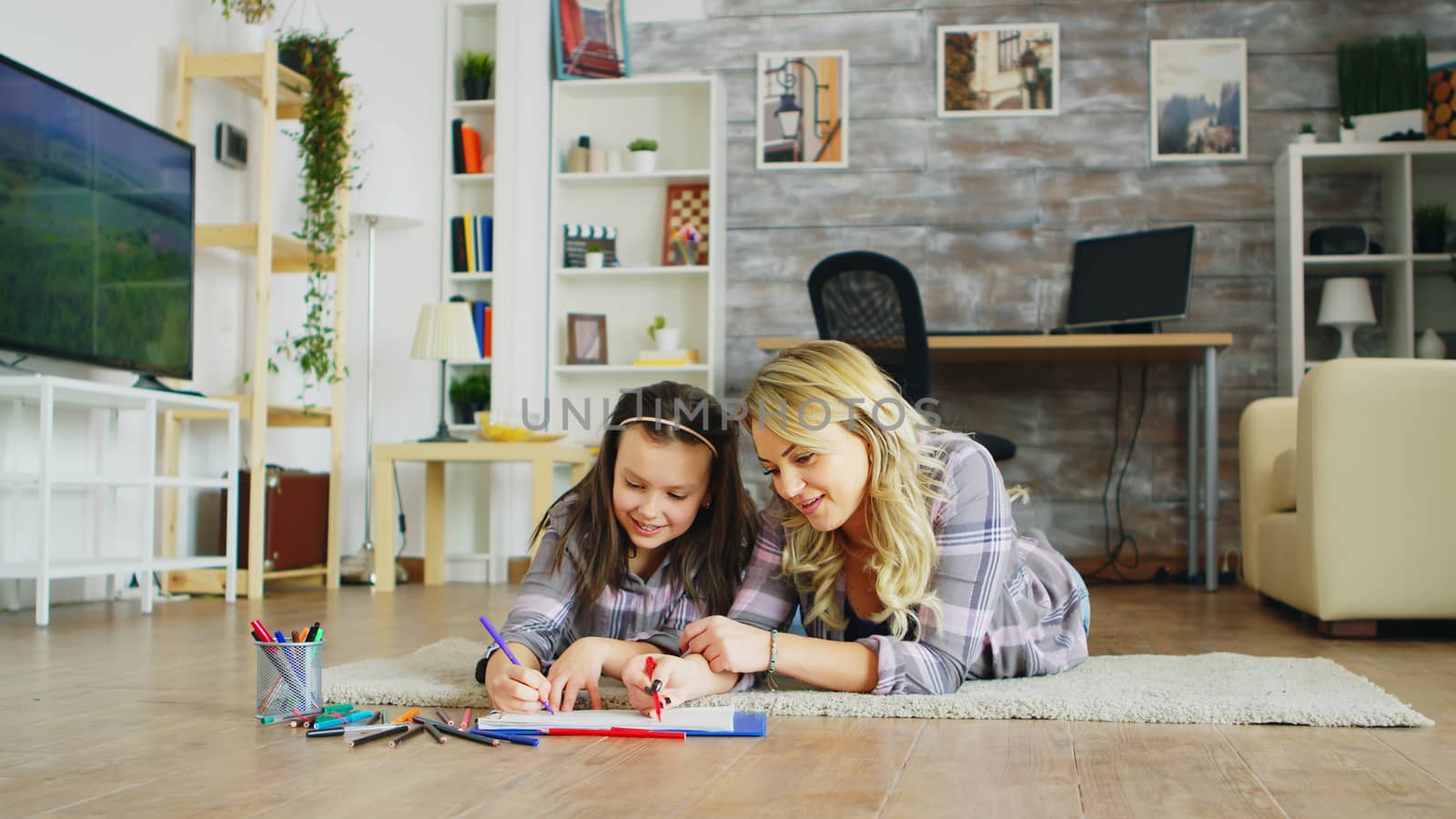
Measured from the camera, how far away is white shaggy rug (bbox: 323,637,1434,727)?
1.52 m

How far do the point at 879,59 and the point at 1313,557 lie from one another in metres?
2.73

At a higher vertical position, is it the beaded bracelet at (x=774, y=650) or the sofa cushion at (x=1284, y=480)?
the sofa cushion at (x=1284, y=480)

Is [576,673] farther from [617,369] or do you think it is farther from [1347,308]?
[1347,308]

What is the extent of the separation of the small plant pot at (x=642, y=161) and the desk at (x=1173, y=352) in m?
0.91

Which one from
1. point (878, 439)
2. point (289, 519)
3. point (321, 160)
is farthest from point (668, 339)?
point (878, 439)

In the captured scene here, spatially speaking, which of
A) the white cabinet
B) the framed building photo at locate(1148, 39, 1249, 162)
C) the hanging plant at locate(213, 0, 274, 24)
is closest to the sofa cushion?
the white cabinet

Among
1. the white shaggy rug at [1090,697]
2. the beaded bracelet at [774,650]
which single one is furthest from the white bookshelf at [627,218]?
the beaded bracelet at [774,650]

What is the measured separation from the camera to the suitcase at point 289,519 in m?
3.88

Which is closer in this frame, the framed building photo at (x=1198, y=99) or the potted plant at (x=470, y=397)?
the framed building photo at (x=1198, y=99)

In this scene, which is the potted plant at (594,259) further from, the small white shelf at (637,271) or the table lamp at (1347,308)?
the table lamp at (1347,308)

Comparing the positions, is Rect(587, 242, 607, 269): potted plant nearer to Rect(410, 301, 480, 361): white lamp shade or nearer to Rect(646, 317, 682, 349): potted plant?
Rect(646, 317, 682, 349): potted plant

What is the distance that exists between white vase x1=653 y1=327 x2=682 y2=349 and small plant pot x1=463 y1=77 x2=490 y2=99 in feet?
3.64

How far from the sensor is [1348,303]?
4.20 m

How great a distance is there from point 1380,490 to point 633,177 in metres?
2.88
